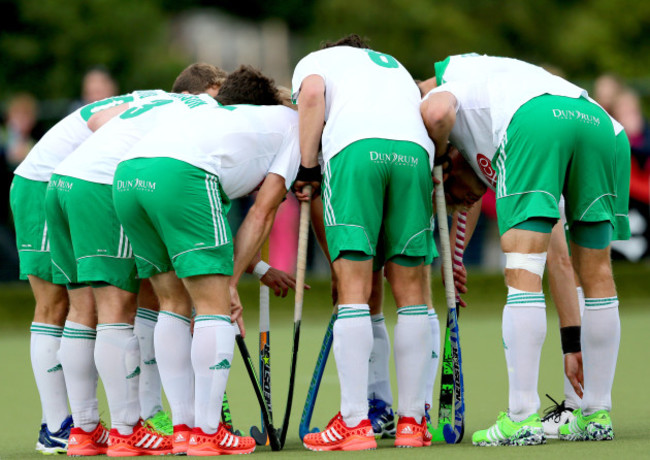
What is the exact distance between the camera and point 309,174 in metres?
5.67

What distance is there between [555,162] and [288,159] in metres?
Result: 1.27

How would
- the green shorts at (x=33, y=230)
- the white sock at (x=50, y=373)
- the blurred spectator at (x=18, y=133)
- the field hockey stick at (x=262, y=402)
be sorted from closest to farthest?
the field hockey stick at (x=262, y=402)
the white sock at (x=50, y=373)
the green shorts at (x=33, y=230)
the blurred spectator at (x=18, y=133)

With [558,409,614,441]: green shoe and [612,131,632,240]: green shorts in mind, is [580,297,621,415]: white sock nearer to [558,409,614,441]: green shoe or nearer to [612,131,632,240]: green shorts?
[558,409,614,441]: green shoe

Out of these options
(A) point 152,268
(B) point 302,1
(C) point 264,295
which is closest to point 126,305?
(A) point 152,268

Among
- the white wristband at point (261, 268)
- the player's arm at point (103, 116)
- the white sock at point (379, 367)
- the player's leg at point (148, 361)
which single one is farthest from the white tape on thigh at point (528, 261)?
the player's arm at point (103, 116)

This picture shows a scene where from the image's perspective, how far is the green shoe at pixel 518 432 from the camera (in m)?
5.15

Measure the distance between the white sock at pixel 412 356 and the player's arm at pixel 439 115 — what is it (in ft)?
2.62

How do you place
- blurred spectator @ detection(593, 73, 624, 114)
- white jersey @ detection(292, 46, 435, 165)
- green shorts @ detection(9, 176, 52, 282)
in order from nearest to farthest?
white jersey @ detection(292, 46, 435, 165)
green shorts @ detection(9, 176, 52, 282)
blurred spectator @ detection(593, 73, 624, 114)

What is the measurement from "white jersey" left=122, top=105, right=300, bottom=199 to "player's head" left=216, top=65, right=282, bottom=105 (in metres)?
0.13

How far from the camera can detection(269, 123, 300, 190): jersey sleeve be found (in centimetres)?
563

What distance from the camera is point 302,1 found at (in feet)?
138

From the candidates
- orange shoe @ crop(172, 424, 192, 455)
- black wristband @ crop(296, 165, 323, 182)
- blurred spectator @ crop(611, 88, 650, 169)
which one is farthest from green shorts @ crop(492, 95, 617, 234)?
blurred spectator @ crop(611, 88, 650, 169)

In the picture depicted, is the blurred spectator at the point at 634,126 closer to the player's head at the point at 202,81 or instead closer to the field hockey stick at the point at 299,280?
the player's head at the point at 202,81

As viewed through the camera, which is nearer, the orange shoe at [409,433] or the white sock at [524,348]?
the white sock at [524,348]
